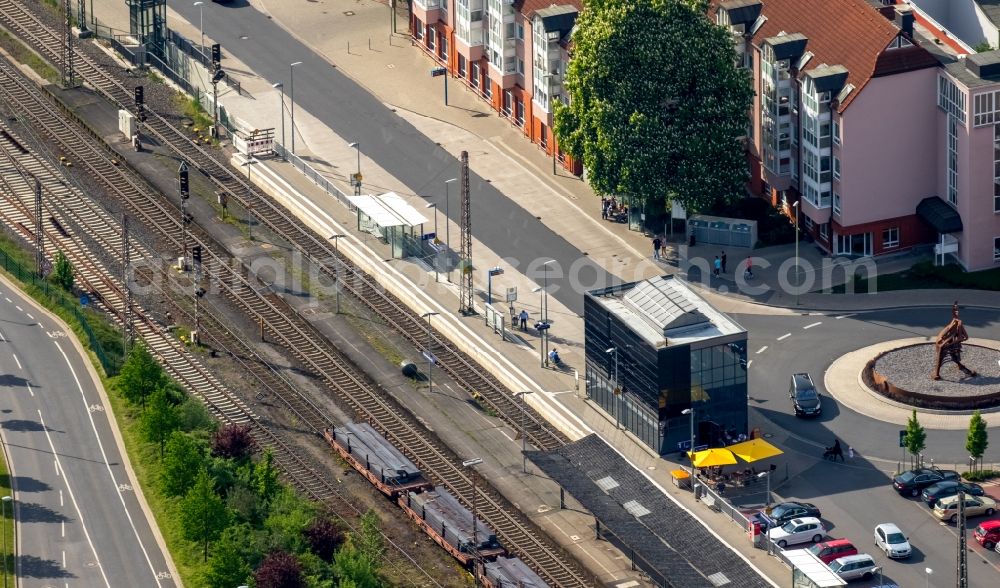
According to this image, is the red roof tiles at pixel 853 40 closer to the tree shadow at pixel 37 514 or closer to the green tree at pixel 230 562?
the green tree at pixel 230 562

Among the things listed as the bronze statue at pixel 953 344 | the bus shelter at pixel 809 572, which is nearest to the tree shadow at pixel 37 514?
the bus shelter at pixel 809 572

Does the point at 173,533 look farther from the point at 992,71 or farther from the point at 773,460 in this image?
the point at 992,71

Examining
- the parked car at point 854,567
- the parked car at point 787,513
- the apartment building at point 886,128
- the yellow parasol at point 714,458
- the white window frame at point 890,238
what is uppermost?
the apartment building at point 886,128

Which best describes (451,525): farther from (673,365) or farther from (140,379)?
(140,379)

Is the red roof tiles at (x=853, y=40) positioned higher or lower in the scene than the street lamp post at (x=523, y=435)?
higher

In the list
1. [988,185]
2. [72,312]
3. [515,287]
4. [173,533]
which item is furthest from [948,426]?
[72,312]

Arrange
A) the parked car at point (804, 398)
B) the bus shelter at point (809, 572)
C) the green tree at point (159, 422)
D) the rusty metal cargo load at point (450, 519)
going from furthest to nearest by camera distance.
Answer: the parked car at point (804, 398) < the green tree at point (159, 422) < the rusty metal cargo load at point (450, 519) < the bus shelter at point (809, 572)

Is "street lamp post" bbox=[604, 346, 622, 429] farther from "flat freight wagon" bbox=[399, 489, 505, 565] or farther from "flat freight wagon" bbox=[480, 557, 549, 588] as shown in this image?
"flat freight wagon" bbox=[480, 557, 549, 588]

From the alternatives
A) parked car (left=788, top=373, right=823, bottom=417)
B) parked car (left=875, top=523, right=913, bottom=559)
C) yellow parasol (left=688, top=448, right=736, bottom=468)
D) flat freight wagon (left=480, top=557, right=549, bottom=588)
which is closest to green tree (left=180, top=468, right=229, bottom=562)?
flat freight wagon (left=480, top=557, right=549, bottom=588)
